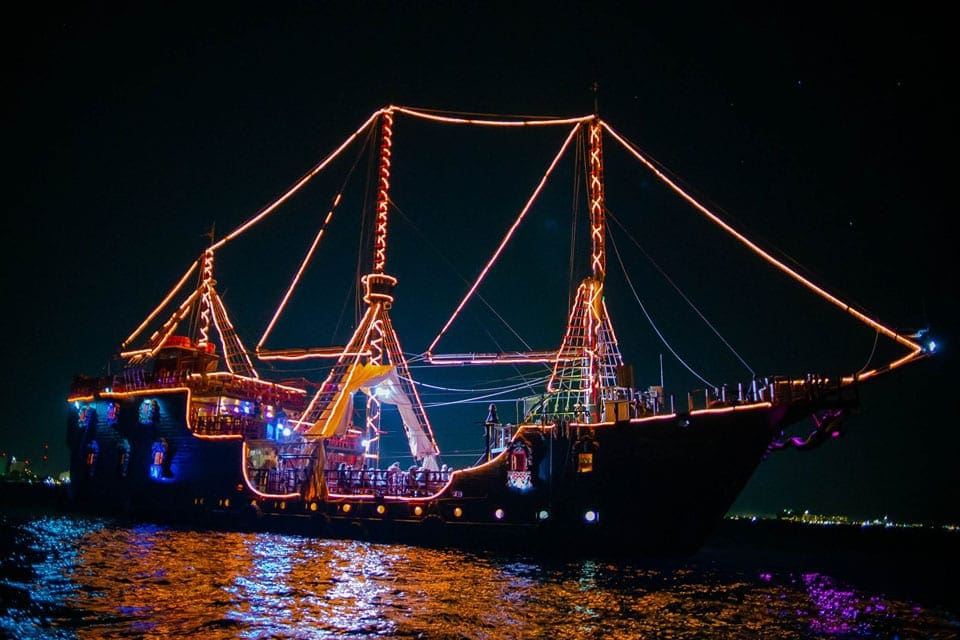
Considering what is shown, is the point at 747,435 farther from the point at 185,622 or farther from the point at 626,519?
the point at 185,622

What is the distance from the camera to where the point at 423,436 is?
26328mm

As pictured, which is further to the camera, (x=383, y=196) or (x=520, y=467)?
(x=383, y=196)

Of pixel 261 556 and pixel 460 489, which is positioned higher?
pixel 460 489

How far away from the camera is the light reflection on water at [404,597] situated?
1041 centimetres

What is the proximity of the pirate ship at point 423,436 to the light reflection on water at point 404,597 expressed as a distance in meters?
1.72

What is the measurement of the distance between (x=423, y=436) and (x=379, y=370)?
313cm

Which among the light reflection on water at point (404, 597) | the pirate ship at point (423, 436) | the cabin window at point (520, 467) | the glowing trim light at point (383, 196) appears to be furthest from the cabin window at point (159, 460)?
the cabin window at point (520, 467)

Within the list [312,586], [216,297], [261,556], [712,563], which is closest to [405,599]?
[312,586]

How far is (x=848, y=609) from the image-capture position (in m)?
13.9

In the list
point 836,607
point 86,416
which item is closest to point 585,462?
point 836,607

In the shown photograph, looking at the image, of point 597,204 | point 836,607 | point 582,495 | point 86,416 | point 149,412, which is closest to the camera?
point 836,607

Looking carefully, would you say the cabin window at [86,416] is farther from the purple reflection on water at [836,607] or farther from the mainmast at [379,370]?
the purple reflection on water at [836,607]

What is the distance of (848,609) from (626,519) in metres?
5.99

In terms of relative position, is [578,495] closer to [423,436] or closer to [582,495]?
[582,495]
